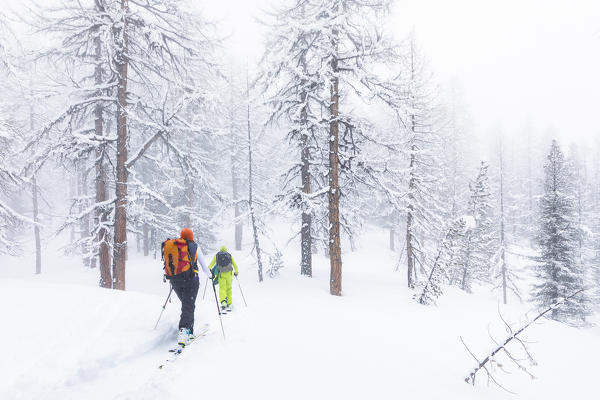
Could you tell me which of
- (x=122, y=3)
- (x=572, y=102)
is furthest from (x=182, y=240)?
(x=572, y=102)

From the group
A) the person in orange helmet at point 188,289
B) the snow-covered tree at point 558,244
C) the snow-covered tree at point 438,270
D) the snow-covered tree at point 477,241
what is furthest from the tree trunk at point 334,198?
the snow-covered tree at point 558,244

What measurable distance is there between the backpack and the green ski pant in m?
2.35

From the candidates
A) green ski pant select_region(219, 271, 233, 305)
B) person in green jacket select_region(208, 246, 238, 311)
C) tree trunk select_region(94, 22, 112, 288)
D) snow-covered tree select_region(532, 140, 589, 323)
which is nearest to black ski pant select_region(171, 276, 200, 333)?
green ski pant select_region(219, 271, 233, 305)

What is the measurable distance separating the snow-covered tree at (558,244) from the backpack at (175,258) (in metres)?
21.2

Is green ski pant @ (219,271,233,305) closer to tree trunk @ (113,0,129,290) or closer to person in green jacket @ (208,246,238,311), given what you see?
person in green jacket @ (208,246,238,311)

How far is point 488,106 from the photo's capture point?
15738 centimetres

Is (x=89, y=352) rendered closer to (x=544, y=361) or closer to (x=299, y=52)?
(x=544, y=361)

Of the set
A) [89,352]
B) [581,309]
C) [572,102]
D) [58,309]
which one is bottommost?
[581,309]

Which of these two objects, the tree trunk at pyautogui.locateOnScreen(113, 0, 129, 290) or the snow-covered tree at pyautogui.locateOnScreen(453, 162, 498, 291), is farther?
the snow-covered tree at pyautogui.locateOnScreen(453, 162, 498, 291)

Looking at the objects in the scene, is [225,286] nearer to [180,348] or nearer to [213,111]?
[180,348]

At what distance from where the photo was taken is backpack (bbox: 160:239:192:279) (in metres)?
5.78

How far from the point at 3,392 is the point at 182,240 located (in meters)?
3.04

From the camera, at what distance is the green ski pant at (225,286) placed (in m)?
7.92

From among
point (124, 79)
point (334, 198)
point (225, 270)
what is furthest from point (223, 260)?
point (124, 79)
